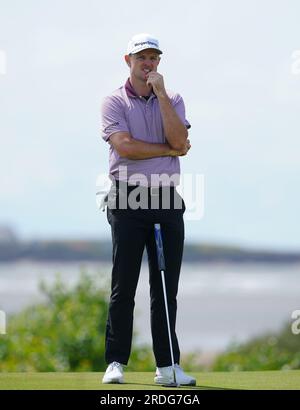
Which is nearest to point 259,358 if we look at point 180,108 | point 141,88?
point 180,108

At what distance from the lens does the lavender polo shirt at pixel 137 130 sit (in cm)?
717

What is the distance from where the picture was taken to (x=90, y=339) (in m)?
34.2

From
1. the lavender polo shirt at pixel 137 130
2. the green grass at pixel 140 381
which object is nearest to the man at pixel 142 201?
the lavender polo shirt at pixel 137 130

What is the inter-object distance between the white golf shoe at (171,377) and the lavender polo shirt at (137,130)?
45.8 inches

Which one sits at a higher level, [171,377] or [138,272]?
[138,272]

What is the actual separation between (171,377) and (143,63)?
1973mm

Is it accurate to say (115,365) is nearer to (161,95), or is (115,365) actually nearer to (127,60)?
(161,95)

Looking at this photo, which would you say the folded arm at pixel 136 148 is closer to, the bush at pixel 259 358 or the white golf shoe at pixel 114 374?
the white golf shoe at pixel 114 374

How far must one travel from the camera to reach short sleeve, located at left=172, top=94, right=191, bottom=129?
7.28m

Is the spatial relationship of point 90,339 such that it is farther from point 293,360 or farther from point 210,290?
point 210,290

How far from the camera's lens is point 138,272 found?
7.27 meters

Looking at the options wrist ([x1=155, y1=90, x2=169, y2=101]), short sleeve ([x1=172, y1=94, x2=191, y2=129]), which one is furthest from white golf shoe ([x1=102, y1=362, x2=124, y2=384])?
wrist ([x1=155, y1=90, x2=169, y2=101])

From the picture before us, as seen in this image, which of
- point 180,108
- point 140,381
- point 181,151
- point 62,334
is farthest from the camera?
point 62,334
